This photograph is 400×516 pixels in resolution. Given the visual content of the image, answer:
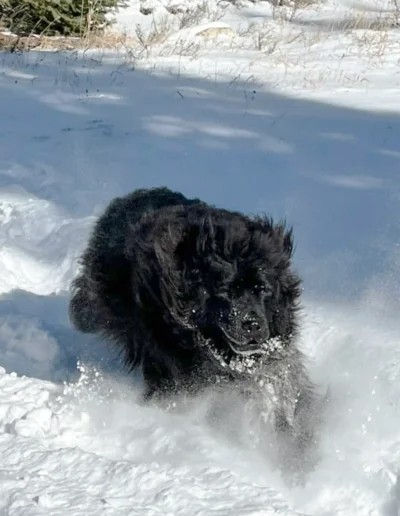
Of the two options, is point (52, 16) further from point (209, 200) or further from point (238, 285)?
point (238, 285)

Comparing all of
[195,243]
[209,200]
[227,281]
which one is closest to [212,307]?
[227,281]

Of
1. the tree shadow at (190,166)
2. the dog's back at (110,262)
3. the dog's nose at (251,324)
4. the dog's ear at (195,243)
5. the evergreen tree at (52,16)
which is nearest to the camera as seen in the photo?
the dog's nose at (251,324)

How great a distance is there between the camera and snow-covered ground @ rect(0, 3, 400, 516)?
3.95 meters

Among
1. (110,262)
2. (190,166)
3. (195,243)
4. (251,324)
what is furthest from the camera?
(190,166)

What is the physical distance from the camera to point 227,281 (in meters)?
4.00

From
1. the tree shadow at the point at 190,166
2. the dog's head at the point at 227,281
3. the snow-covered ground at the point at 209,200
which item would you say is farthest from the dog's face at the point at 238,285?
the tree shadow at the point at 190,166

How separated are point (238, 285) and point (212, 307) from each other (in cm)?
16

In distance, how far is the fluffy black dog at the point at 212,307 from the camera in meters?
4.04

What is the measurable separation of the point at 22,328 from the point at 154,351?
4.58 ft

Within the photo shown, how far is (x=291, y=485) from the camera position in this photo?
13.5 ft

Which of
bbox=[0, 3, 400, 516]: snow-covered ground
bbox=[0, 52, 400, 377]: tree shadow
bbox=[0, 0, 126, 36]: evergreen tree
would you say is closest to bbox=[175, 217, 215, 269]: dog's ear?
bbox=[0, 3, 400, 516]: snow-covered ground

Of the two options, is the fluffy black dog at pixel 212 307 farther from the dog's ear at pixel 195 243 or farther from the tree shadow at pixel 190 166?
the tree shadow at pixel 190 166

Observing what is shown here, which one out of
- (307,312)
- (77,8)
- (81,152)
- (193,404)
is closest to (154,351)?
(193,404)

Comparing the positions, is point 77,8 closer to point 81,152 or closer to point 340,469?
point 81,152
